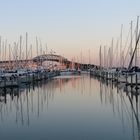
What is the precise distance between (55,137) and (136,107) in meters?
10.6

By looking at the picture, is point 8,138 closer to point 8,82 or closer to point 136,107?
point 136,107

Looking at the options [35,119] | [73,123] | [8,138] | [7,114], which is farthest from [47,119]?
[8,138]

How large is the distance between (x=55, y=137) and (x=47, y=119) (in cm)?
551

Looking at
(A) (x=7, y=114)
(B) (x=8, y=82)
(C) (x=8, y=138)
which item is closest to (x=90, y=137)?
(C) (x=8, y=138)

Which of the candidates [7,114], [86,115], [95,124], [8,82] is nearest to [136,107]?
[86,115]

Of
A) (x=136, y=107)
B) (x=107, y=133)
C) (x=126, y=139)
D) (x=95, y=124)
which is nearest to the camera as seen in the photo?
(x=126, y=139)

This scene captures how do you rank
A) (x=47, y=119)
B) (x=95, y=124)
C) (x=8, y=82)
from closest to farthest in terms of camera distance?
(x=95, y=124), (x=47, y=119), (x=8, y=82)

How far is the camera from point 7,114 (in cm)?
2414

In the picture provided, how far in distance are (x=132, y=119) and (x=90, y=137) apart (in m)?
5.22

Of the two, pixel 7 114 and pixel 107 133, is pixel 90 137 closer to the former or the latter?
pixel 107 133

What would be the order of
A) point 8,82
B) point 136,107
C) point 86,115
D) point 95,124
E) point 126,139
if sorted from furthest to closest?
1. point 8,82
2. point 136,107
3. point 86,115
4. point 95,124
5. point 126,139

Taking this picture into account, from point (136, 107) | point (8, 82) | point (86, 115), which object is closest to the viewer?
point (86, 115)

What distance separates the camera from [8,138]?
16281mm

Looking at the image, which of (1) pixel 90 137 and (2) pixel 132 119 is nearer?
(1) pixel 90 137
